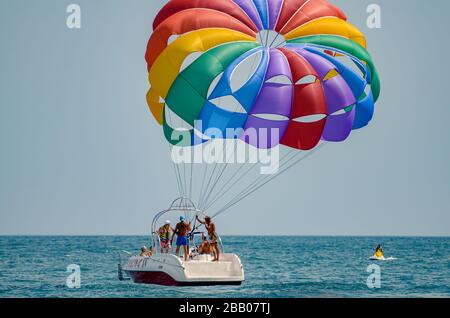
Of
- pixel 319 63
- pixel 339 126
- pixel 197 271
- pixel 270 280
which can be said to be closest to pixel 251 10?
pixel 319 63

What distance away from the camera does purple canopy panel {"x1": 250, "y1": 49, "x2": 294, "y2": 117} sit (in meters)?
24.8

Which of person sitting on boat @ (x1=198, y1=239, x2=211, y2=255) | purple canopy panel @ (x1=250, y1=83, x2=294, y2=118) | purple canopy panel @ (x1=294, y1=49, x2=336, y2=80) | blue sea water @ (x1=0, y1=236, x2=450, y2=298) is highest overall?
purple canopy panel @ (x1=294, y1=49, x2=336, y2=80)


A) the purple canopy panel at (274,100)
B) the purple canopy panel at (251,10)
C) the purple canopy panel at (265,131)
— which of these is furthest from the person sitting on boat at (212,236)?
the purple canopy panel at (251,10)

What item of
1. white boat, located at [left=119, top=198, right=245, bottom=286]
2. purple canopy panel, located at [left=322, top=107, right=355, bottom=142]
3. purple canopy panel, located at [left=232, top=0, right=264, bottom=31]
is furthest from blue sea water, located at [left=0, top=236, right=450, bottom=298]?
purple canopy panel, located at [left=232, top=0, right=264, bottom=31]

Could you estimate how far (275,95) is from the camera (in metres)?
24.9

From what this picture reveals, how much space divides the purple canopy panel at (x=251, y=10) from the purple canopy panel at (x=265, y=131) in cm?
244

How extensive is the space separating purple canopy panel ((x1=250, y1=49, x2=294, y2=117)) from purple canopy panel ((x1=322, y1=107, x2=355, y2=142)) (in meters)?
1.84

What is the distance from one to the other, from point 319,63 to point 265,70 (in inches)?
54.0

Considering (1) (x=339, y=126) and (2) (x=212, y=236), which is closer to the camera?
(2) (x=212, y=236)

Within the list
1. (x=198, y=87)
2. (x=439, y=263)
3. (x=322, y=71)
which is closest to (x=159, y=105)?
(x=198, y=87)

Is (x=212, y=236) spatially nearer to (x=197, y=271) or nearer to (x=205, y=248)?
(x=205, y=248)

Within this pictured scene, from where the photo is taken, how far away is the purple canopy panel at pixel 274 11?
2602 cm

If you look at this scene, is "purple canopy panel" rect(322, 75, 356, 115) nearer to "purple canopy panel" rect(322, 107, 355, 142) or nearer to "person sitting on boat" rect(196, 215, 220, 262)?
"purple canopy panel" rect(322, 107, 355, 142)
